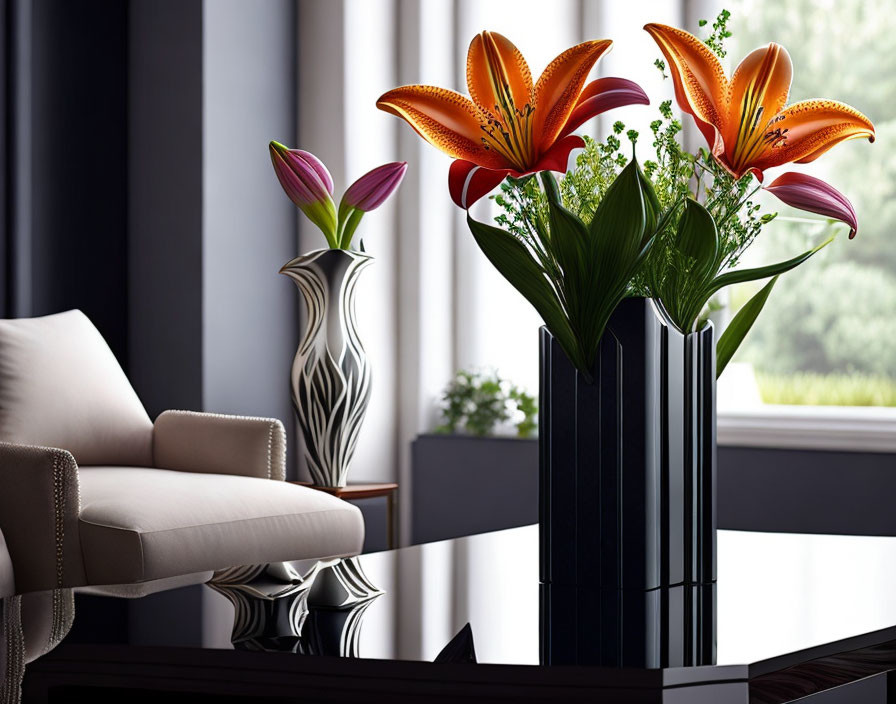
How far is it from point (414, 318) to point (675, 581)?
3.31m

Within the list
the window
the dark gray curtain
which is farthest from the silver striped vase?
the window

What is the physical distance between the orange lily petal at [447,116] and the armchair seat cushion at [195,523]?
60.8 inches

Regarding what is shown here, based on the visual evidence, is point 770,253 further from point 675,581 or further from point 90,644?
point 90,644

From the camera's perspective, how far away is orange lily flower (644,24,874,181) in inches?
47.5

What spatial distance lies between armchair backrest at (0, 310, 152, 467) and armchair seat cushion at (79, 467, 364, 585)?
119 millimetres

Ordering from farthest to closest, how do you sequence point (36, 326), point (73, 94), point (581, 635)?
point (73, 94), point (36, 326), point (581, 635)

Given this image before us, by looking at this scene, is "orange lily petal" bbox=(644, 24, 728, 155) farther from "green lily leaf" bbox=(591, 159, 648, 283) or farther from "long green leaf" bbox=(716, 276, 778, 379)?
"long green leaf" bbox=(716, 276, 778, 379)

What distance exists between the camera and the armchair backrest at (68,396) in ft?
10.1

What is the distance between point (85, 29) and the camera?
414 centimetres

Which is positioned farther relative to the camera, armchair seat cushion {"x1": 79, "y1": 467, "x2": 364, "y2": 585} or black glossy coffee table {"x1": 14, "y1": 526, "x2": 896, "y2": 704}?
armchair seat cushion {"x1": 79, "y1": 467, "x2": 364, "y2": 585}

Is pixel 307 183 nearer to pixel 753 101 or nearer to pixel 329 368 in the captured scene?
pixel 329 368

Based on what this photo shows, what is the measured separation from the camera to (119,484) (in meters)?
2.75

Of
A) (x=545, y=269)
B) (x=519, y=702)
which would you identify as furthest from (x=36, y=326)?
(x=519, y=702)

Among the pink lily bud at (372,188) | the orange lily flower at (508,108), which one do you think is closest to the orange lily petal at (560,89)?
the orange lily flower at (508,108)
